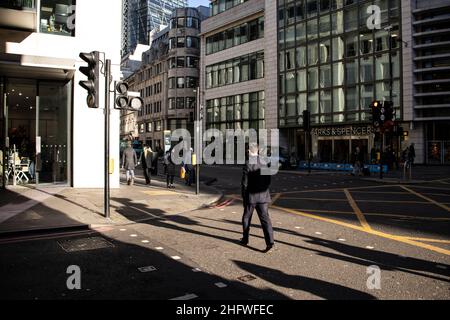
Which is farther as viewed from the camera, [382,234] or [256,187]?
[382,234]

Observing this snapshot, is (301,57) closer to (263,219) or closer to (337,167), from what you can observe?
(337,167)

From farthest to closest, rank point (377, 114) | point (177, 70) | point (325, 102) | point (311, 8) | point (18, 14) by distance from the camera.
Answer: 1. point (177, 70)
2. point (311, 8)
3. point (325, 102)
4. point (377, 114)
5. point (18, 14)

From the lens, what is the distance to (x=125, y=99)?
9078 mm

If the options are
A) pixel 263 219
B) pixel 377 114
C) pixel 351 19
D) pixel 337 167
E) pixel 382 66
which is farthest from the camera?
pixel 351 19

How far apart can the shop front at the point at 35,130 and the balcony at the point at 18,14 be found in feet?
10.8

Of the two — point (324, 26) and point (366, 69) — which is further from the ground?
point (324, 26)

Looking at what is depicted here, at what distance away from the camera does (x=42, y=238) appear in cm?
722

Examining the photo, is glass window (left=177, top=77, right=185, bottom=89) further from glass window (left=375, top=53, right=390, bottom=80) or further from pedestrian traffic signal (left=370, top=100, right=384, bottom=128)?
pedestrian traffic signal (left=370, top=100, right=384, bottom=128)

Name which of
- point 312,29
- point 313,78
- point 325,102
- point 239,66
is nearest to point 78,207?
point 325,102

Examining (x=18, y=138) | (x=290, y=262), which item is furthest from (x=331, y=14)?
(x=290, y=262)

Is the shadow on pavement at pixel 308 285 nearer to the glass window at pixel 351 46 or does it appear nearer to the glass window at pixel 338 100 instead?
the glass window at pixel 338 100

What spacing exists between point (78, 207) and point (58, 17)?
8332 mm

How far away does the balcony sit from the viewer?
35.2 ft

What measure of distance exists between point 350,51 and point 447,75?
8.22 m
